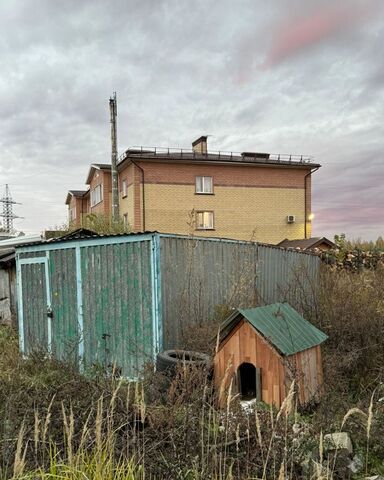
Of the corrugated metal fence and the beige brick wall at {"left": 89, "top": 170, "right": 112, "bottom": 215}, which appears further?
the beige brick wall at {"left": 89, "top": 170, "right": 112, "bottom": 215}

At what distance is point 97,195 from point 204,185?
9202 mm

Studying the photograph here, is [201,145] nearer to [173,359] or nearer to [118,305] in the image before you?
[118,305]

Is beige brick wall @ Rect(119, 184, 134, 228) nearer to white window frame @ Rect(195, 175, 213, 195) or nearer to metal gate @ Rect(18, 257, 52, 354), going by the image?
white window frame @ Rect(195, 175, 213, 195)

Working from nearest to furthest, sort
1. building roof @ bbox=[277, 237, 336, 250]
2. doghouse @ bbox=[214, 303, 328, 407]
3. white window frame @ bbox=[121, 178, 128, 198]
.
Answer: doghouse @ bbox=[214, 303, 328, 407] → building roof @ bbox=[277, 237, 336, 250] → white window frame @ bbox=[121, 178, 128, 198]

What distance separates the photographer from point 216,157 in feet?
86.4

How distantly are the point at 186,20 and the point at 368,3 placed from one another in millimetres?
3610

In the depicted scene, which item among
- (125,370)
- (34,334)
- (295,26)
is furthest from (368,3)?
(34,334)

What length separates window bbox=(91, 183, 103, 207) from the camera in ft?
96.2

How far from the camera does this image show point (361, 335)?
6.16 meters

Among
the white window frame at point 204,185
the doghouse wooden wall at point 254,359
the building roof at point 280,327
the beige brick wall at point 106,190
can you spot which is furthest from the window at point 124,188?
the doghouse wooden wall at point 254,359

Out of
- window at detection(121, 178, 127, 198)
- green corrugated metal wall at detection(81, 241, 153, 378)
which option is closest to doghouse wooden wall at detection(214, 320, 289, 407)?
green corrugated metal wall at detection(81, 241, 153, 378)

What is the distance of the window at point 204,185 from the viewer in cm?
2550

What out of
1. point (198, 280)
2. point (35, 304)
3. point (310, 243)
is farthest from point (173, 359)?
point (310, 243)

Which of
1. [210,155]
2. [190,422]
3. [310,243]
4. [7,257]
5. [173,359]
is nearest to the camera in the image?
[190,422]
